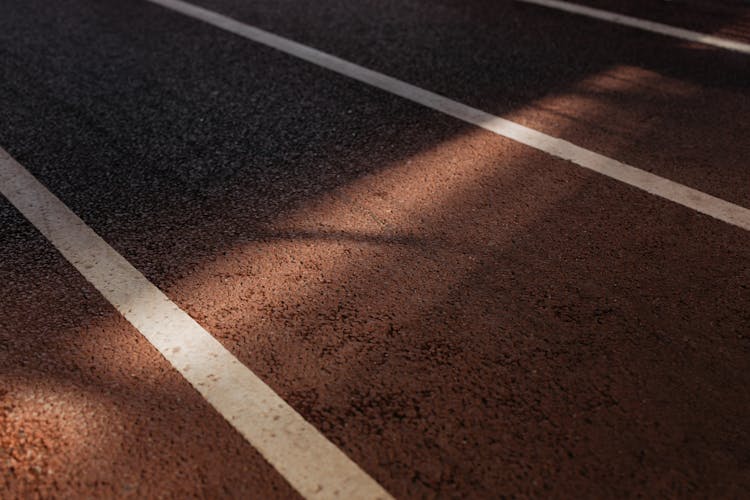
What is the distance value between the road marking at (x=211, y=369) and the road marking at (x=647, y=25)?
450 centimetres

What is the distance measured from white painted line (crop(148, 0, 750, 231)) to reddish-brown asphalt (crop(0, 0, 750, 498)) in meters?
0.09

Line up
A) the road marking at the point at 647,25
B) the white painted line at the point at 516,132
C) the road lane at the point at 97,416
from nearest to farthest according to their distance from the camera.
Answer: the road lane at the point at 97,416 → the white painted line at the point at 516,132 → the road marking at the point at 647,25

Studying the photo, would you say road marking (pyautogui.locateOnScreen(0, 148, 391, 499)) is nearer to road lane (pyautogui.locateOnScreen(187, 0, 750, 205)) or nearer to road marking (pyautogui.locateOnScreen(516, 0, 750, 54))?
road lane (pyautogui.locateOnScreen(187, 0, 750, 205))

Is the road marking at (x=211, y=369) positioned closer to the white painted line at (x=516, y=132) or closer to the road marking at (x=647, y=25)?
the white painted line at (x=516, y=132)

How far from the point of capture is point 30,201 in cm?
334

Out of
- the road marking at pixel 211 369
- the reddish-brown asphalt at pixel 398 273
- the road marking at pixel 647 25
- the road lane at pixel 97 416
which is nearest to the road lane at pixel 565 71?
the reddish-brown asphalt at pixel 398 273

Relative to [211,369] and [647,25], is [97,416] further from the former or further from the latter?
[647,25]

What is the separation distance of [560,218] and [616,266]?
0.41 meters

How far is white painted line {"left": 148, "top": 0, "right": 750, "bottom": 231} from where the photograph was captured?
10.6 feet

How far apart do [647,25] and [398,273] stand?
3942 millimetres

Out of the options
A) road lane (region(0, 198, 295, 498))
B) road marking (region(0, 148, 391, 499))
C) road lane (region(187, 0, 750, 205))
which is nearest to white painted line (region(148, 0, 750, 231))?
road lane (region(187, 0, 750, 205))

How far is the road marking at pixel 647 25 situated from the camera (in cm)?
508

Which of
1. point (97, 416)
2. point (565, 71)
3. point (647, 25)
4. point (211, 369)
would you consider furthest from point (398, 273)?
point (647, 25)

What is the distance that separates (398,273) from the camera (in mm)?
2828
